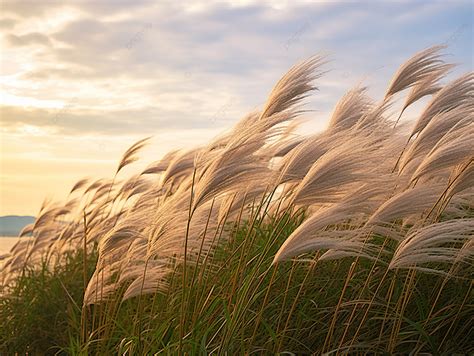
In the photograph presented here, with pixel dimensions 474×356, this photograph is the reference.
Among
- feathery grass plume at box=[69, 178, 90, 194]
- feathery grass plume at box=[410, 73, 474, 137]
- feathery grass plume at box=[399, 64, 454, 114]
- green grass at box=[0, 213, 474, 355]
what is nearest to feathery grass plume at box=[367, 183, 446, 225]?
green grass at box=[0, 213, 474, 355]

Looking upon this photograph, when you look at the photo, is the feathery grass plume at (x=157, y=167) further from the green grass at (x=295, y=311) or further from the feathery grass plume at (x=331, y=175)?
the feathery grass plume at (x=331, y=175)

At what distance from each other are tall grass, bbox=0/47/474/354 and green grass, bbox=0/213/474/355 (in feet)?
0.04

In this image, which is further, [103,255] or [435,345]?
[103,255]

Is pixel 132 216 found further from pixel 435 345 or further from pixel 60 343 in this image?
pixel 60 343

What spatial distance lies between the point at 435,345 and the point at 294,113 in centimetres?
129

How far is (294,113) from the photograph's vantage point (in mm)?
3039

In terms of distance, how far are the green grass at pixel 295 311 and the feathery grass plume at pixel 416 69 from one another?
1.12 m

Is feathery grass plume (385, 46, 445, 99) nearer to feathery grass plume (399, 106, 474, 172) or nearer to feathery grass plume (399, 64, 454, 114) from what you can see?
feathery grass plume (399, 64, 454, 114)

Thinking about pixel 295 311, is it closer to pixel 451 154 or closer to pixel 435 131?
pixel 435 131

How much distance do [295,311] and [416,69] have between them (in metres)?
1.64

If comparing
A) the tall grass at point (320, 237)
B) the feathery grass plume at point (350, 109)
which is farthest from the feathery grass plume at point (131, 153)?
the feathery grass plume at point (350, 109)

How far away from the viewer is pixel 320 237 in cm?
241

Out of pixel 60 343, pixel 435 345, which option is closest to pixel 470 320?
pixel 435 345

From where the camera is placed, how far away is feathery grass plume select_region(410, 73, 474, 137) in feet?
11.2
